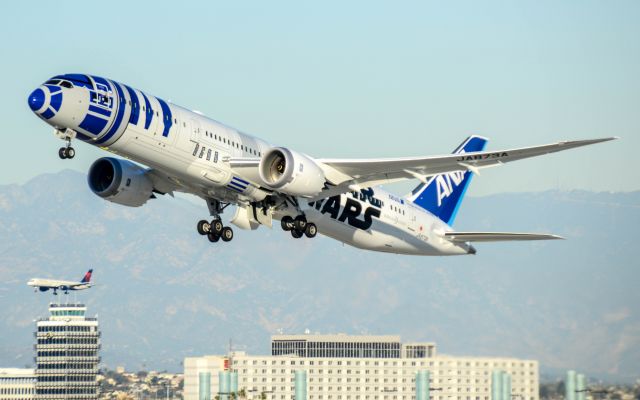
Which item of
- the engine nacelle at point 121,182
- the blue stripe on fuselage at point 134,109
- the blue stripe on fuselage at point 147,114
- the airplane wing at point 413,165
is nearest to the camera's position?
the blue stripe on fuselage at point 134,109

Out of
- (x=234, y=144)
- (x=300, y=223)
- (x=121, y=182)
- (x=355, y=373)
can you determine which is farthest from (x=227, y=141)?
(x=355, y=373)

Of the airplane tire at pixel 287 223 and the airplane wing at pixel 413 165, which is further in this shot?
the airplane tire at pixel 287 223

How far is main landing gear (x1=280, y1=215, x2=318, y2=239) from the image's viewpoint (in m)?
57.2

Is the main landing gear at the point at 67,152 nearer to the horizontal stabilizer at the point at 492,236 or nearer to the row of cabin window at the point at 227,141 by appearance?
the row of cabin window at the point at 227,141

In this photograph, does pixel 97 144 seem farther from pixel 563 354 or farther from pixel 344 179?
pixel 563 354

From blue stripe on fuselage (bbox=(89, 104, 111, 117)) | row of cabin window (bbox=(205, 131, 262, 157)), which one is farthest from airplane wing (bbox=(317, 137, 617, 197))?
blue stripe on fuselage (bbox=(89, 104, 111, 117))

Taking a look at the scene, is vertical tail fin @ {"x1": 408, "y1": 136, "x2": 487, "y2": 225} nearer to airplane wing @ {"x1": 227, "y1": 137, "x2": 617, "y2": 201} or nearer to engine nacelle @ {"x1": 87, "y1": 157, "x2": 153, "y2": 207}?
airplane wing @ {"x1": 227, "y1": 137, "x2": 617, "y2": 201}

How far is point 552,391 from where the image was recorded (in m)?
85.6

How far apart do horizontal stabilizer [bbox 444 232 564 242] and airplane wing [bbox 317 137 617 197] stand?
610cm

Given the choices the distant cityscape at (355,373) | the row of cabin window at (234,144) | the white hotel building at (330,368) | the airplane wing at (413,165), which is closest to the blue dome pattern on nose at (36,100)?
the row of cabin window at (234,144)

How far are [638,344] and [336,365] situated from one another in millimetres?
75730

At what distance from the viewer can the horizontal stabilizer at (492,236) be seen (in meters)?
60.1

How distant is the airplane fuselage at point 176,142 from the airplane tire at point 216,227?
1282 millimetres

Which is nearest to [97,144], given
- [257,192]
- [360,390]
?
[257,192]
